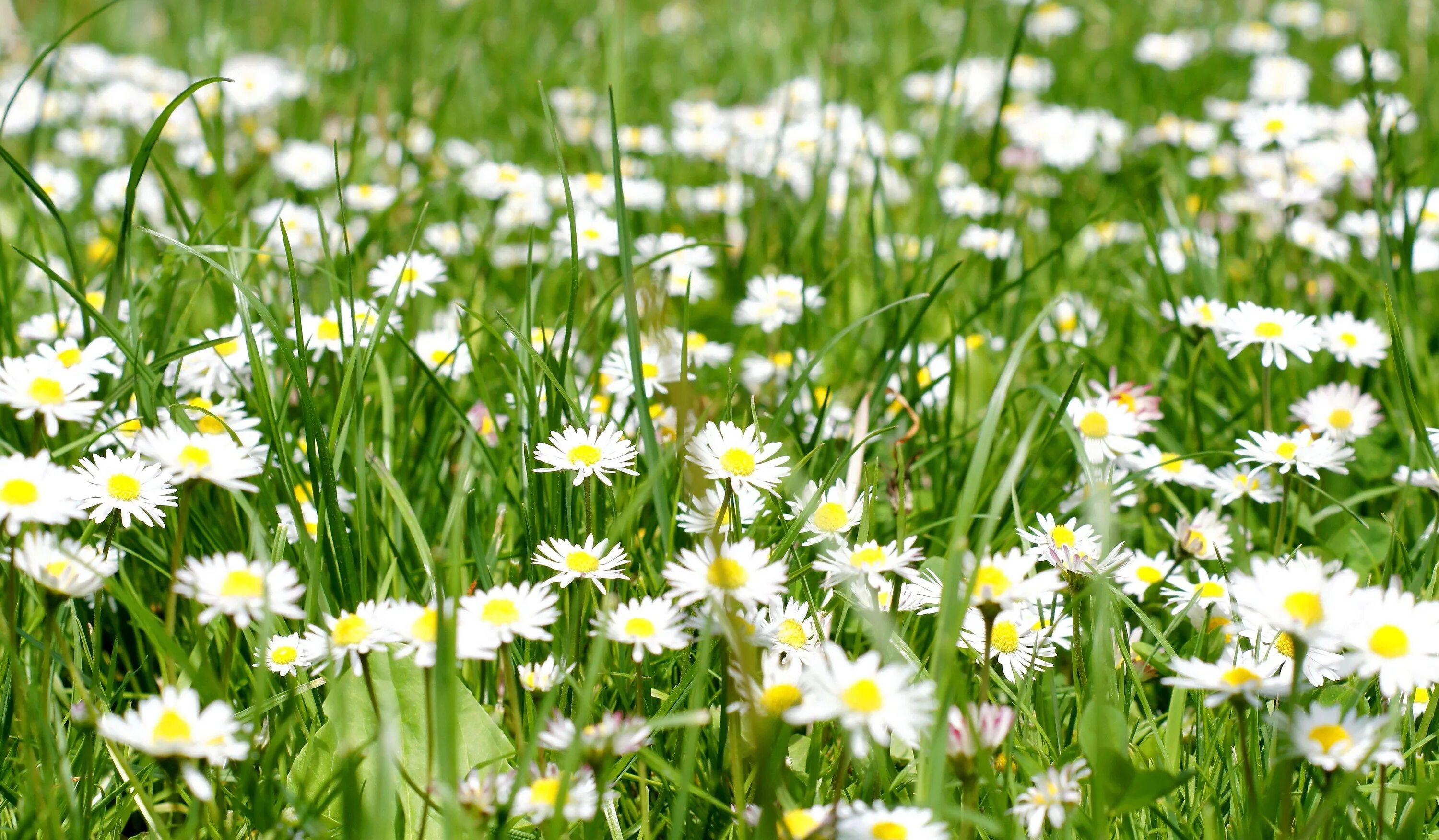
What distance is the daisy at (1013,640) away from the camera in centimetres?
129

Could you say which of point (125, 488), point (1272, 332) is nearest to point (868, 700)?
point (125, 488)

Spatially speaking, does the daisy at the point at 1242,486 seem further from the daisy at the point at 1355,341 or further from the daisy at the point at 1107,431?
the daisy at the point at 1355,341

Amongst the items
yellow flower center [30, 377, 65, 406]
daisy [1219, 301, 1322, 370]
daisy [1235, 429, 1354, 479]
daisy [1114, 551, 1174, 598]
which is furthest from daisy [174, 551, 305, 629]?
daisy [1219, 301, 1322, 370]

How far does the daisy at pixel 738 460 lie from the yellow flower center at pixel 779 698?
0.85 ft

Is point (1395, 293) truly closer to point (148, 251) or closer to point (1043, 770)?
point (1043, 770)

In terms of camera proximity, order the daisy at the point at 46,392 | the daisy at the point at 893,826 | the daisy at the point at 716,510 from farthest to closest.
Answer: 1. the daisy at the point at 46,392
2. the daisy at the point at 716,510
3. the daisy at the point at 893,826

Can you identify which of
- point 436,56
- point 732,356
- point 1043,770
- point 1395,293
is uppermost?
point 436,56

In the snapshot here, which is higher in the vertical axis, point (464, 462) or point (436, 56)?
point (436, 56)

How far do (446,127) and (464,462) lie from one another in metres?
2.41

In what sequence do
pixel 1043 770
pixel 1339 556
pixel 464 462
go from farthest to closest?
1. pixel 1339 556
2. pixel 464 462
3. pixel 1043 770

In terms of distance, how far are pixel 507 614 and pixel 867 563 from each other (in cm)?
36

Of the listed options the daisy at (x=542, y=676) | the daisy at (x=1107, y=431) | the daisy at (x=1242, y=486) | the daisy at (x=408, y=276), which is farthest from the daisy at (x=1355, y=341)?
the daisy at (x=408, y=276)

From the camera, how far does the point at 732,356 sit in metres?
2.05

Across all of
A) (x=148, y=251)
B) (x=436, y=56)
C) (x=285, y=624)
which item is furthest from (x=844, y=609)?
(x=436, y=56)
